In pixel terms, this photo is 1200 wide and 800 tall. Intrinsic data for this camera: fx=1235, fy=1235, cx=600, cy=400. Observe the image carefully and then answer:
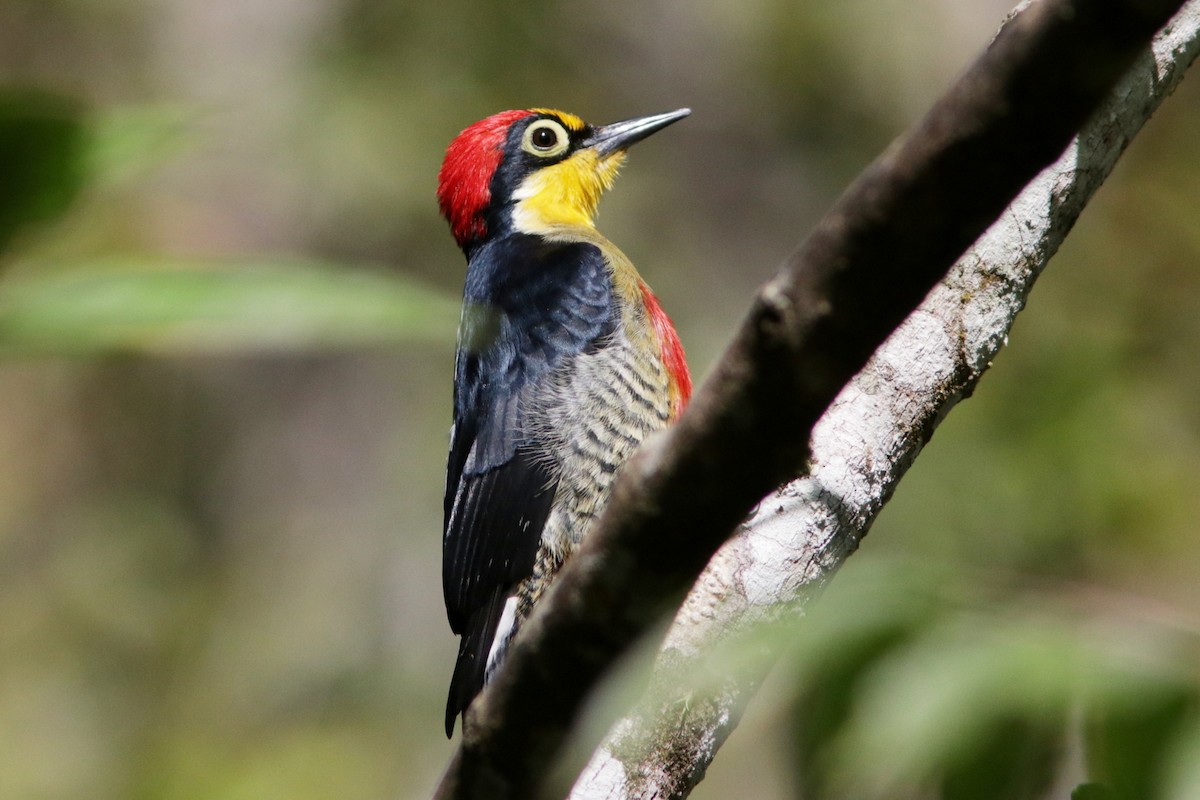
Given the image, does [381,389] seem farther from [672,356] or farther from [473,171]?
[672,356]

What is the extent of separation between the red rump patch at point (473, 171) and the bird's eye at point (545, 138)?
3.9 inches

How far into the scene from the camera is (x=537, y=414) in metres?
4.05

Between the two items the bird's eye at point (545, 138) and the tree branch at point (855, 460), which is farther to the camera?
the bird's eye at point (545, 138)

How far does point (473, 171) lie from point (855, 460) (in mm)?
2985

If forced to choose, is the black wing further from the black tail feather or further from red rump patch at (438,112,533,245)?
red rump patch at (438,112,533,245)

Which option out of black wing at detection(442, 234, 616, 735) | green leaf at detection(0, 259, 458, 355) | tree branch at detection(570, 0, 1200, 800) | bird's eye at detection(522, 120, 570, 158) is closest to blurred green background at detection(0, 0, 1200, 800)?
bird's eye at detection(522, 120, 570, 158)

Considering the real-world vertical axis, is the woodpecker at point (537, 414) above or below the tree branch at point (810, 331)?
above

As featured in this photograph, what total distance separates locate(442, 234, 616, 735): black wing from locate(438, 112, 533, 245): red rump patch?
58 centimetres

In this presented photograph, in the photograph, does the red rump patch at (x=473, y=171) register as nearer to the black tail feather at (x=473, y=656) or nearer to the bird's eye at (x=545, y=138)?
the bird's eye at (x=545, y=138)

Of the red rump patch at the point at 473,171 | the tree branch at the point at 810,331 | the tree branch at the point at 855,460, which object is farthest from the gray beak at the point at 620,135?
the tree branch at the point at 810,331

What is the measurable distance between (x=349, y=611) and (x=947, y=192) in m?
6.93

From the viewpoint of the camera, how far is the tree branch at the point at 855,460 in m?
2.34

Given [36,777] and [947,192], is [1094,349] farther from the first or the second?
[36,777]

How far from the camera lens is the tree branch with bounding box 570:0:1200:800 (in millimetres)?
2338
